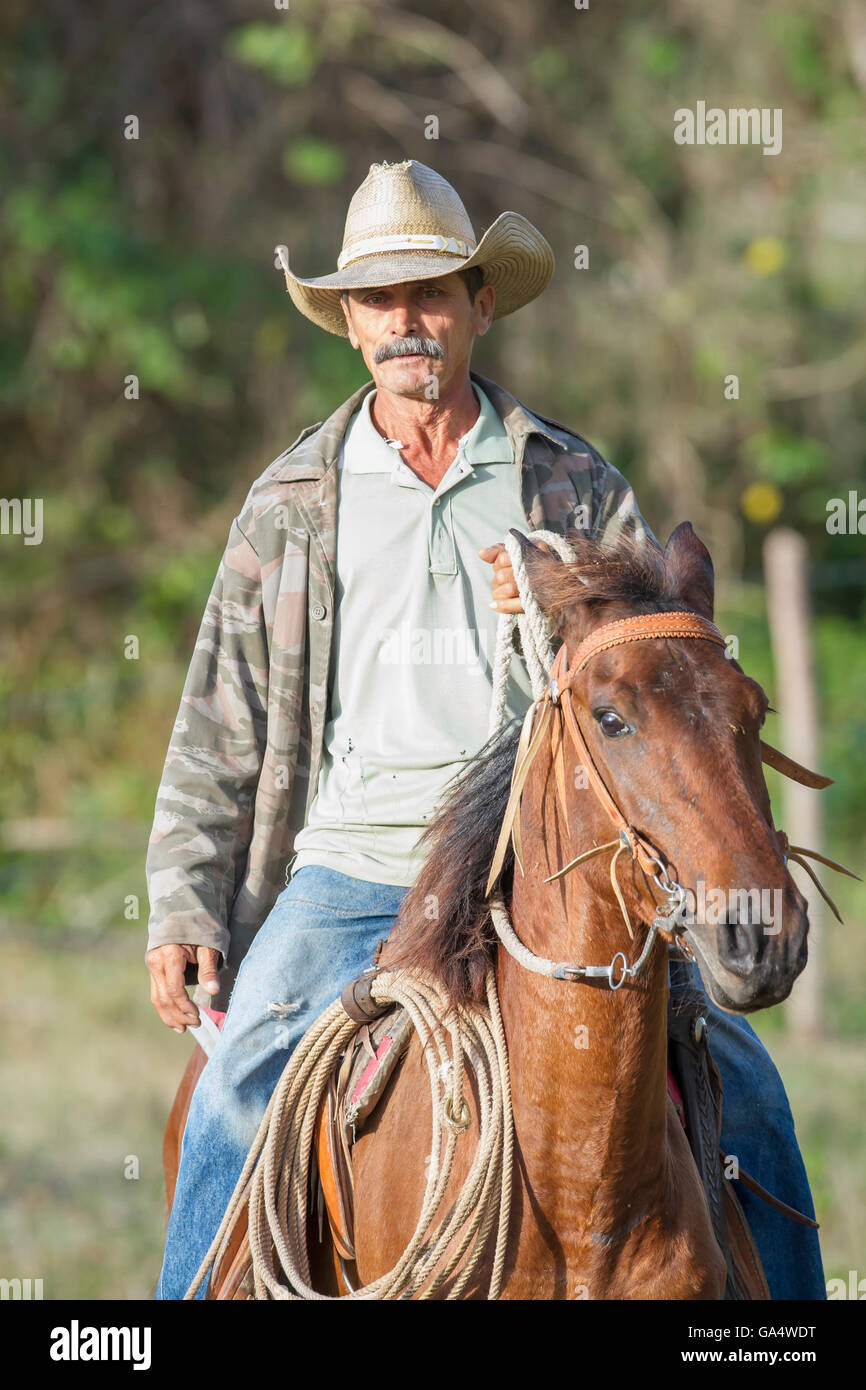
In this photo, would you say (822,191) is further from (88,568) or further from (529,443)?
(529,443)

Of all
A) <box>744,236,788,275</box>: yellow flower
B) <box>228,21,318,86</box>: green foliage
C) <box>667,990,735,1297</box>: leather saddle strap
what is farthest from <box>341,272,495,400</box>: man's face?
<box>228,21,318,86</box>: green foliage

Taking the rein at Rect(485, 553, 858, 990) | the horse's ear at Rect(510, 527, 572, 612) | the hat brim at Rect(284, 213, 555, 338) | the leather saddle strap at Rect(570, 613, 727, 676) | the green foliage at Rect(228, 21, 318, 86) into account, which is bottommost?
the rein at Rect(485, 553, 858, 990)

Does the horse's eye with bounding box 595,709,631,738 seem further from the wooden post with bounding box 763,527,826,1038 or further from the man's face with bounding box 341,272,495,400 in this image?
the wooden post with bounding box 763,527,826,1038

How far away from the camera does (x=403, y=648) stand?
10.6ft

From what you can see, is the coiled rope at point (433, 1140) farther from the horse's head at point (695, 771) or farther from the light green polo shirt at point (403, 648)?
the light green polo shirt at point (403, 648)

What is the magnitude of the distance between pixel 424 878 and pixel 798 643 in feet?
17.9

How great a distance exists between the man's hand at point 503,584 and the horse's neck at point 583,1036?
0.31 m

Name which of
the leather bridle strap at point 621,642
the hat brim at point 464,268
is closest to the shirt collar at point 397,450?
the hat brim at point 464,268

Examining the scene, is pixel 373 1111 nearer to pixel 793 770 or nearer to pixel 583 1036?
pixel 583 1036

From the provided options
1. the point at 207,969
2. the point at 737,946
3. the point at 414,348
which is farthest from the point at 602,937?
the point at 414,348

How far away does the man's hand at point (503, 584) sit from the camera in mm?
2564

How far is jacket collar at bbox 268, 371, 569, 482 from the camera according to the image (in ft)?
11.1

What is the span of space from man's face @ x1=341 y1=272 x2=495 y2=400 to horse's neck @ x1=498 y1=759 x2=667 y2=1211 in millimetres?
1196
